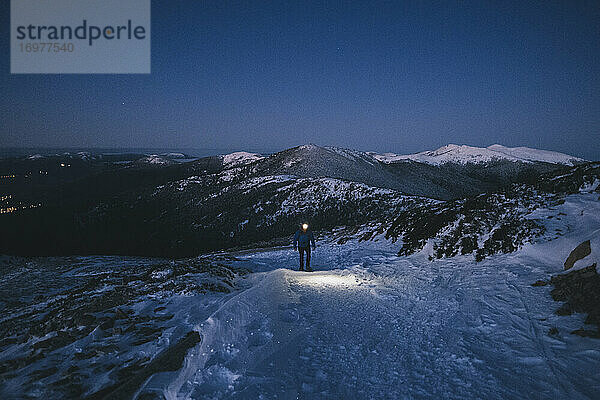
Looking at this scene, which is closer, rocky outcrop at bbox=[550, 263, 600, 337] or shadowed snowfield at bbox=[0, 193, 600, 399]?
shadowed snowfield at bbox=[0, 193, 600, 399]

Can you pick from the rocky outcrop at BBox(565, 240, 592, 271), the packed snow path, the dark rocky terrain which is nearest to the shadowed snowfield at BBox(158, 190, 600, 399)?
the packed snow path

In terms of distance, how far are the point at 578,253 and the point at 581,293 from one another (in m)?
2.28

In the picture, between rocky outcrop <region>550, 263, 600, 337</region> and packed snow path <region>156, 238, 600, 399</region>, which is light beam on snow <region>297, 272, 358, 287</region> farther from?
rocky outcrop <region>550, 263, 600, 337</region>

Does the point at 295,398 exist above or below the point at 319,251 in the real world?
above

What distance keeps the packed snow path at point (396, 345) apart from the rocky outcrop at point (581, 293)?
25cm

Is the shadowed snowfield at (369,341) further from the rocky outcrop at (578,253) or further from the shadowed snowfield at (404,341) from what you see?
the rocky outcrop at (578,253)

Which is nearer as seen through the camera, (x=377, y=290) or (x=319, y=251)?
(x=377, y=290)

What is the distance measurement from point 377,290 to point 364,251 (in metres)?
6.95

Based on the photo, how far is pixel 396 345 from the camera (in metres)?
5.61

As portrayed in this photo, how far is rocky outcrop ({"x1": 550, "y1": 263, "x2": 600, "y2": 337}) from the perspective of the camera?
536cm

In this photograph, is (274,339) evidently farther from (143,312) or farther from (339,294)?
(143,312)

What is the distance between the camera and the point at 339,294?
864cm

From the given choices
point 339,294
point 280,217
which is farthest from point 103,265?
point 339,294

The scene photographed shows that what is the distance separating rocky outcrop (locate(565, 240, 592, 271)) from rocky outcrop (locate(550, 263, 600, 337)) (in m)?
0.62
